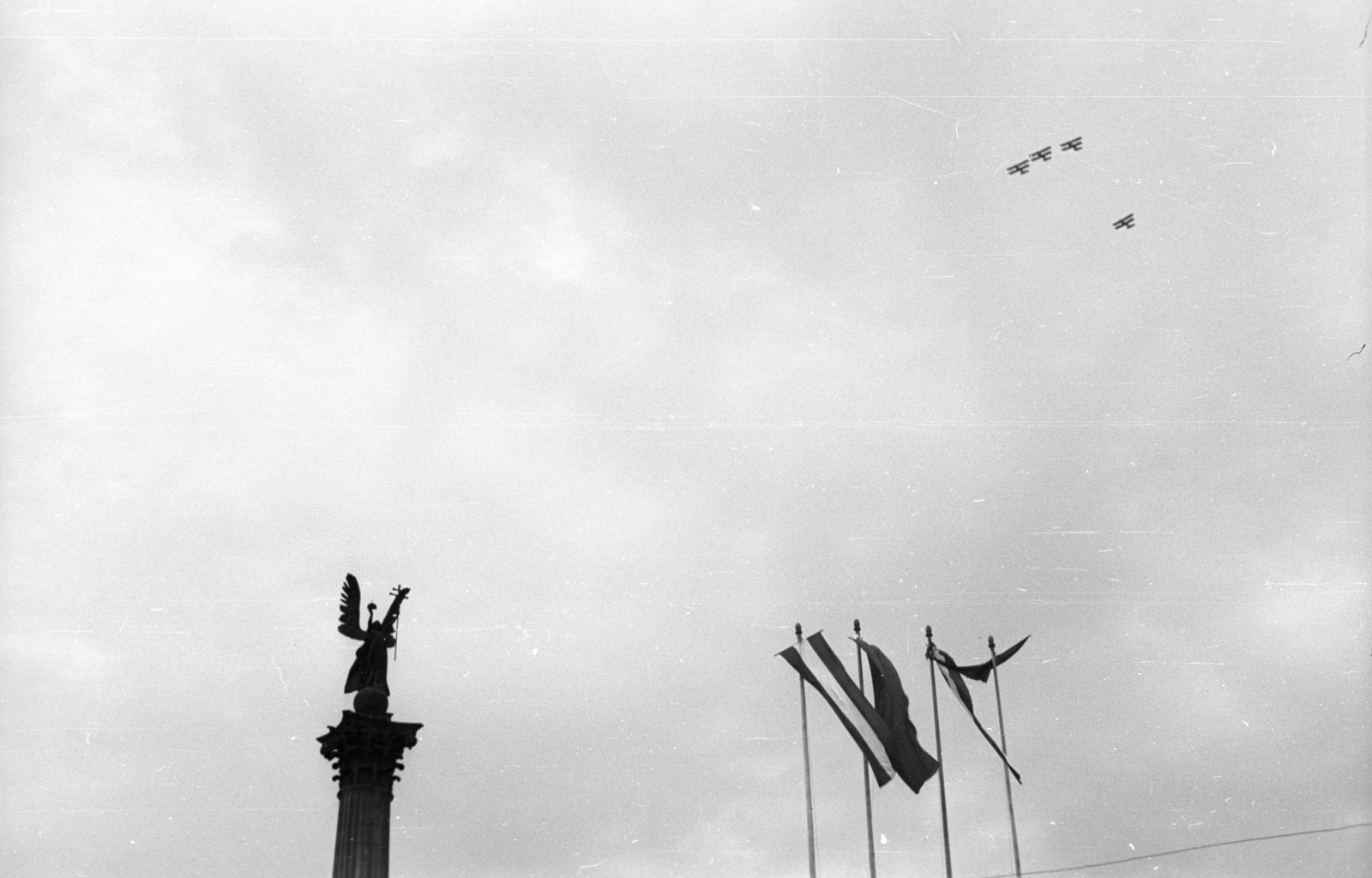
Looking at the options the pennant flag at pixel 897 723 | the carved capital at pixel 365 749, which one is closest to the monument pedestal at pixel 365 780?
the carved capital at pixel 365 749

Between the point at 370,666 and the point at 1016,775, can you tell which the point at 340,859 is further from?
the point at 1016,775

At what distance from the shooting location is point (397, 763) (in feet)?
95.8

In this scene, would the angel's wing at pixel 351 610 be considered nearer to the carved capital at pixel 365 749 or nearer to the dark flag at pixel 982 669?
the carved capital at pixel 365 749

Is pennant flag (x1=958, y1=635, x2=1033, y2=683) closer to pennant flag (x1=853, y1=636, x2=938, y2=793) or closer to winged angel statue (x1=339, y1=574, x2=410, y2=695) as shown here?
pennant flag (x1=853, y1=636, x2=938, y2=793)

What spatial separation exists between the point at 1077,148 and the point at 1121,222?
280 cm

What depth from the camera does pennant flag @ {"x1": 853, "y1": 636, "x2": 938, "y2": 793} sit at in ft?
111

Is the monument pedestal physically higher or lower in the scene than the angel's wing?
lower

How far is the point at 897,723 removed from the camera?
34406 mm

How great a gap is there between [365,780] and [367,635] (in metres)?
3.85

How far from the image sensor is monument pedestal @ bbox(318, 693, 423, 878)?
91.4ft

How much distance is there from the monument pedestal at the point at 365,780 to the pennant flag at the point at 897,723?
11551 mm

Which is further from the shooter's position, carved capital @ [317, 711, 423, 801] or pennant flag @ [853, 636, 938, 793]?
pennant flag @ [853, 636, 938, 793]

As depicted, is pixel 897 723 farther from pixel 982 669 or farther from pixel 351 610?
pixel 351 610

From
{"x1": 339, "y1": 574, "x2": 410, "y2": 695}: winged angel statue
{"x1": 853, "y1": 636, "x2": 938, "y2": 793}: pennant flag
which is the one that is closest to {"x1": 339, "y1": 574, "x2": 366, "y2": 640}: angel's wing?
{"x1": 339, "y1": 574, "x2": 410, "y2": 695}: winged angel statue
